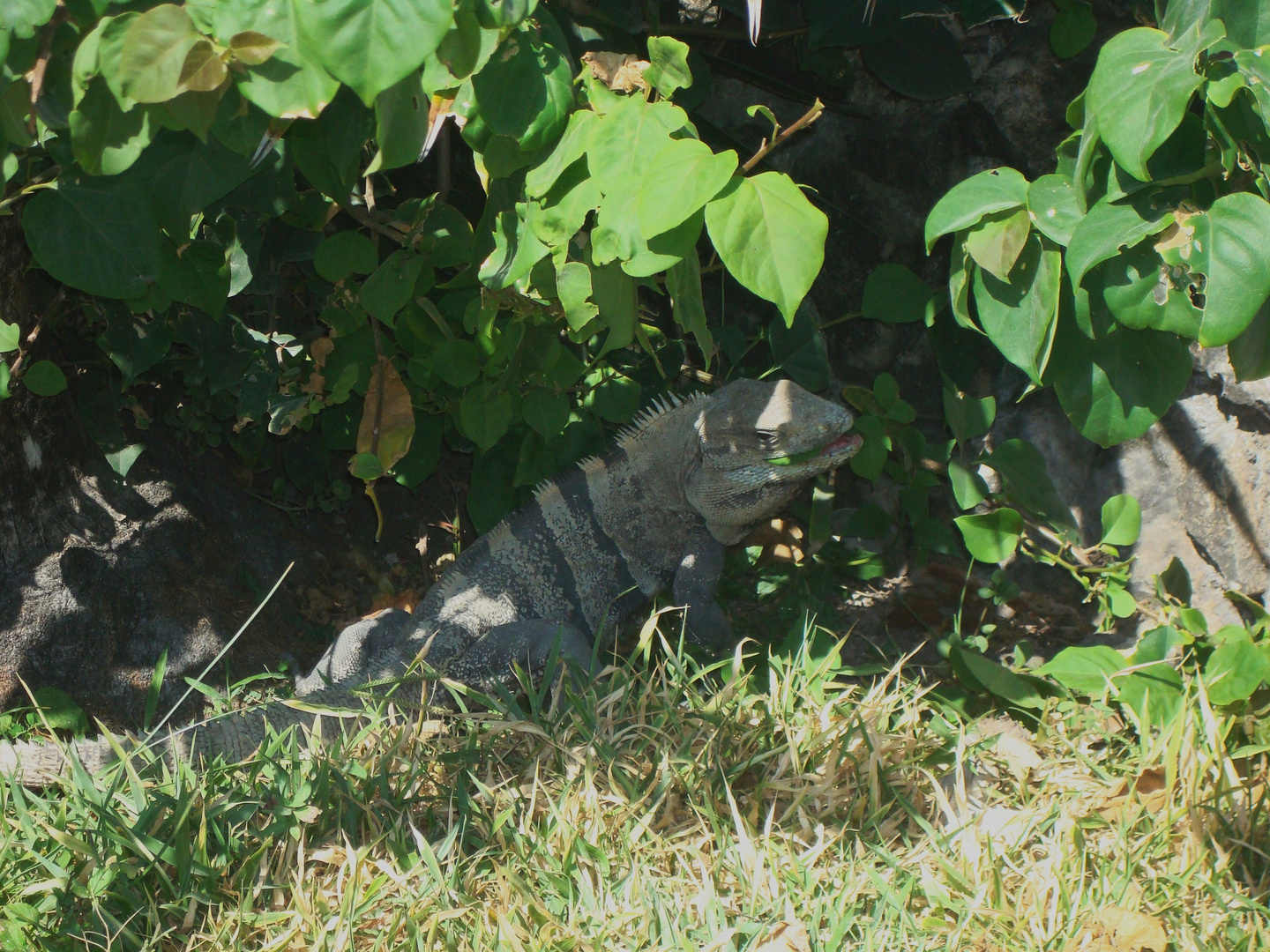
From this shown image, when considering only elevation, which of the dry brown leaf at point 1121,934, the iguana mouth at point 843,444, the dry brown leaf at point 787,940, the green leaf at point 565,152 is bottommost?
the dry brown leaf at point 1121,934

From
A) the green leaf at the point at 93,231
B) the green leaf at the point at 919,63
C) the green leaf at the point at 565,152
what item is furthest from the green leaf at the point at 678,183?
the green leaf at the point at 919,63

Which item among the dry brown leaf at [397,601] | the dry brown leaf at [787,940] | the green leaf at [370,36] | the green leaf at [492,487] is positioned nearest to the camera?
the green leaf at [370,36]

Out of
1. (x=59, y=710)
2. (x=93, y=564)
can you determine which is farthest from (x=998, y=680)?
(x=93, y=564)

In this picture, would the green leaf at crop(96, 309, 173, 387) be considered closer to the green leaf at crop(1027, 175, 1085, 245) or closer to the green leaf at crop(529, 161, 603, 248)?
the green leaf at crop(529, 161, 603, 248)

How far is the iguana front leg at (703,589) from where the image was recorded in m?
2.83

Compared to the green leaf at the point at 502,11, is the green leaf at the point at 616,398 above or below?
below

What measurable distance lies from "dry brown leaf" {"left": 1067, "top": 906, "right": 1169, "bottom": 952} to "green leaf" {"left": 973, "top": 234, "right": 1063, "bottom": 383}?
0.99m

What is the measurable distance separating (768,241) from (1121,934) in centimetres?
139

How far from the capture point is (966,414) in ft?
8.63

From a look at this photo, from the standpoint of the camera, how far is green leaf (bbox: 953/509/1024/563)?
8.05ft

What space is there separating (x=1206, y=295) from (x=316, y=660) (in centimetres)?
262

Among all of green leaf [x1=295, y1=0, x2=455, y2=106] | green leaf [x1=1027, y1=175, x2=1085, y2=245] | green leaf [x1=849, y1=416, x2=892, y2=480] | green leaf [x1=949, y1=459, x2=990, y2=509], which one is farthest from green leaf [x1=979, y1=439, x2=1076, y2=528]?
green leaf [x1=295, y1=0, x2=455, y2=106]

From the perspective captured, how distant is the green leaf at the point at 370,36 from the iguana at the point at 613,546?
1611 mm

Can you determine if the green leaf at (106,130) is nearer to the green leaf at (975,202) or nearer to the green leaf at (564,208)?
the green leaf at (564,208)
